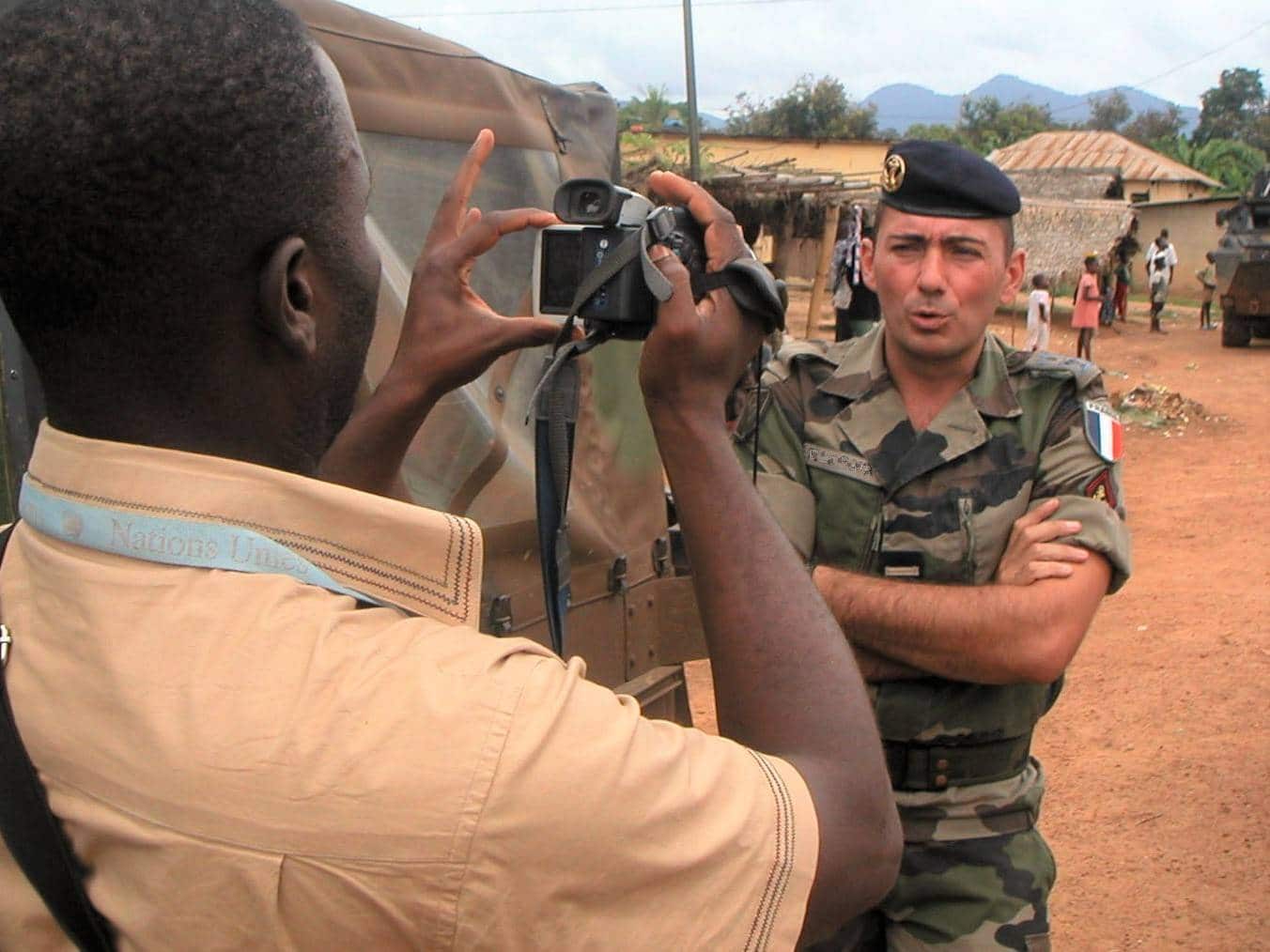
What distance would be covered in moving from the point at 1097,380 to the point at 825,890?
1.66 meters

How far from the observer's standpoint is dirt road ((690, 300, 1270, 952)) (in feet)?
14.8

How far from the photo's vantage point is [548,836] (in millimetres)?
950

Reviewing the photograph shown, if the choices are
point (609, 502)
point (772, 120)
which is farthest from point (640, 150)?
point (772, 120)

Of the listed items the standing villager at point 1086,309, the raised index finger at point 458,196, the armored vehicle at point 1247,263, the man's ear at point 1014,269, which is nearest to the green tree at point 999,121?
the armored vehicle at point 1247,263

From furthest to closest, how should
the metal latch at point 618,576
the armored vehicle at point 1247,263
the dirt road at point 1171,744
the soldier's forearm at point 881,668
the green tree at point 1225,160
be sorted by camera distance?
the green tree at point 1225,160 → the armored vehicle at point 1247,263 → the dirt road at point 1171,744 → the metal latch at point 618,576 → the soldier's forearm at point 881,668

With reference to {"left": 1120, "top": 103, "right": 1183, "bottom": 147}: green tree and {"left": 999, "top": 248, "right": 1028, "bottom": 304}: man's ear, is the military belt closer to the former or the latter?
{"left": 999, "top": 248, "right": 1028, "bottom": 304}: man's ear

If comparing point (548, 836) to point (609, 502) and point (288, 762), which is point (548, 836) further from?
point (609, 502)

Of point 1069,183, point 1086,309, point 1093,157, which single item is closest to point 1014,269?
point 1086,309

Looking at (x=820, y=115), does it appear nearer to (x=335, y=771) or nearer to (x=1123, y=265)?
(x=1123, y=265)

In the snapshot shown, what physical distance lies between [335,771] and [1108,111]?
6723 cm

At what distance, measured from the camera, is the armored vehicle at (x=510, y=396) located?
2.84m

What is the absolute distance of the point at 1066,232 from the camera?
2344cm

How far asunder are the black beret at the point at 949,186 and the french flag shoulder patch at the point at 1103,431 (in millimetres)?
434

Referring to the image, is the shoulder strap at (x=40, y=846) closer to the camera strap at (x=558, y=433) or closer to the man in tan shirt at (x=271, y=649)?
the man in tan shirt at (x=271, y=649)
